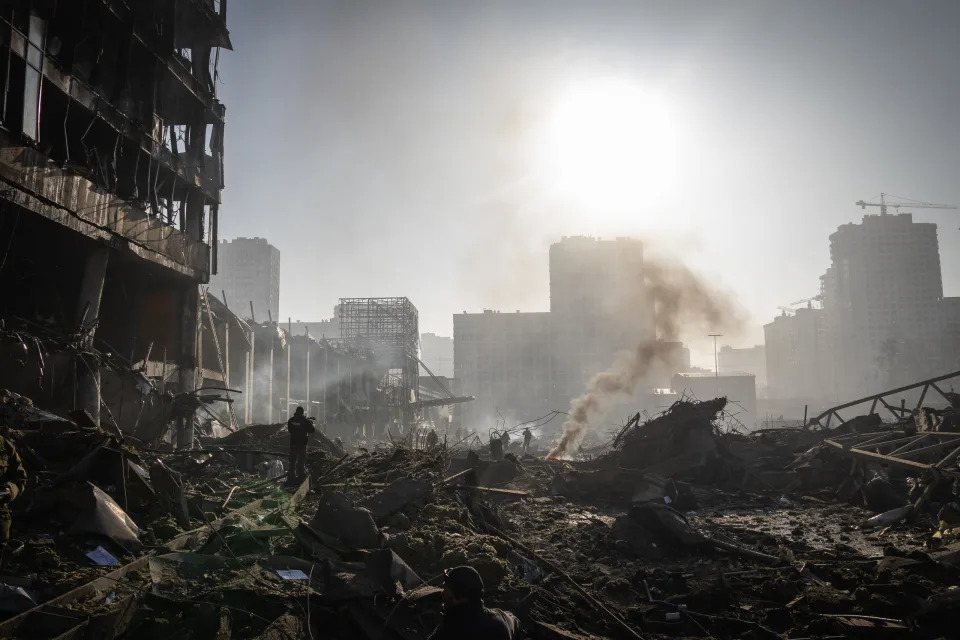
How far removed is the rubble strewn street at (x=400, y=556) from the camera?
4.87m

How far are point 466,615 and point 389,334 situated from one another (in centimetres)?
4792

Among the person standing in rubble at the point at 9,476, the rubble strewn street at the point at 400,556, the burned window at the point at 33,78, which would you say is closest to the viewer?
the rubble strewn street at the point at 400,556

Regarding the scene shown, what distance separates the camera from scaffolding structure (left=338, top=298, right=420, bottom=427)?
153 feet

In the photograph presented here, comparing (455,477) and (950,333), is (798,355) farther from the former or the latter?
(455,477)

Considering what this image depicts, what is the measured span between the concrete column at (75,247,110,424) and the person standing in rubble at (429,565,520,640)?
11.0 metres

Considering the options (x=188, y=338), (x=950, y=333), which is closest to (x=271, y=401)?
(x=188, y=338)

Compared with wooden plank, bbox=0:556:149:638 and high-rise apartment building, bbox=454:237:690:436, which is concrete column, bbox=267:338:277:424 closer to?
wooden plank, bbox=0:556:149:638

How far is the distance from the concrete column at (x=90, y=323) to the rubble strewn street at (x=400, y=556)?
2918 millimetres

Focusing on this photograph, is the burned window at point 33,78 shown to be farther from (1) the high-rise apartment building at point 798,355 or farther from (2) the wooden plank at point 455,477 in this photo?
(1) the high-rise apartment building at point 798,355

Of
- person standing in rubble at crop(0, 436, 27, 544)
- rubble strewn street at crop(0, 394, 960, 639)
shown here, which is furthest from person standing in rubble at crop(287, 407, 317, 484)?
person standing in rubble at crop(0, 436, 27, 544)

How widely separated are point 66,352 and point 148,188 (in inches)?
222

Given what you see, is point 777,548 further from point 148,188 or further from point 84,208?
point 148,188

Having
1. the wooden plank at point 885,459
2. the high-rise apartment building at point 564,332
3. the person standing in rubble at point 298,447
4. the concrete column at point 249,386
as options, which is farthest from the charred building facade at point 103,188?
the high-rise apartment building at point 564,332

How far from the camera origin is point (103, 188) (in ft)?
46.8
